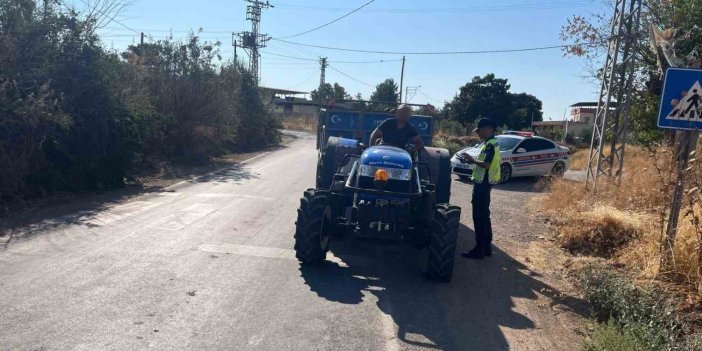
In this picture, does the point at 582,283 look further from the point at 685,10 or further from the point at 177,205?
the point at 685,10

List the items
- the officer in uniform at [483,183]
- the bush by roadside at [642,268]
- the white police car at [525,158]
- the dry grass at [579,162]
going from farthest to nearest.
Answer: the dry grass at [579,162] → the white police car at [525,158] → the officer in uniform at [483,183] → the bush by roadside at [642,268]

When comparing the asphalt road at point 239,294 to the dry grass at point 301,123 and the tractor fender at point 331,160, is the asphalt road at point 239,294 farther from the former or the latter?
the dry grass at point 301,123

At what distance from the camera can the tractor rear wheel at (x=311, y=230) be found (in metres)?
6.84

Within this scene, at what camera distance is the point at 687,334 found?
5195 mm


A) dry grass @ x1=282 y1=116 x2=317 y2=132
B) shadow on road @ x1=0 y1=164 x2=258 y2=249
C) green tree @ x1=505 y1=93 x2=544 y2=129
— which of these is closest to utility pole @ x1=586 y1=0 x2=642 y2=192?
shadow on road @ x1=0 y1=164 x2=258 y2=249

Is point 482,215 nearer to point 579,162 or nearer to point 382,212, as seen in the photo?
point 382,212

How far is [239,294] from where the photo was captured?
5.91 meters

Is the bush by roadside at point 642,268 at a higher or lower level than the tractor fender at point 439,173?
lower

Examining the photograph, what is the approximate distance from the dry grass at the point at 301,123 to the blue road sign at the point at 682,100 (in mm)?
57134

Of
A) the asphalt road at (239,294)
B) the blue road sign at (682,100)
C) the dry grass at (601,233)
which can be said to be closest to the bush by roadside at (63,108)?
the asphalt road at (239,294)

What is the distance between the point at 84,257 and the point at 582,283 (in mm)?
5738

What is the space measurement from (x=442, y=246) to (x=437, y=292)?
1.74 feet

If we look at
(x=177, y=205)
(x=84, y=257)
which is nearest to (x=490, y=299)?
(x=84, y=257)

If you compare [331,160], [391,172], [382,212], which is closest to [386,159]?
[391,172]
